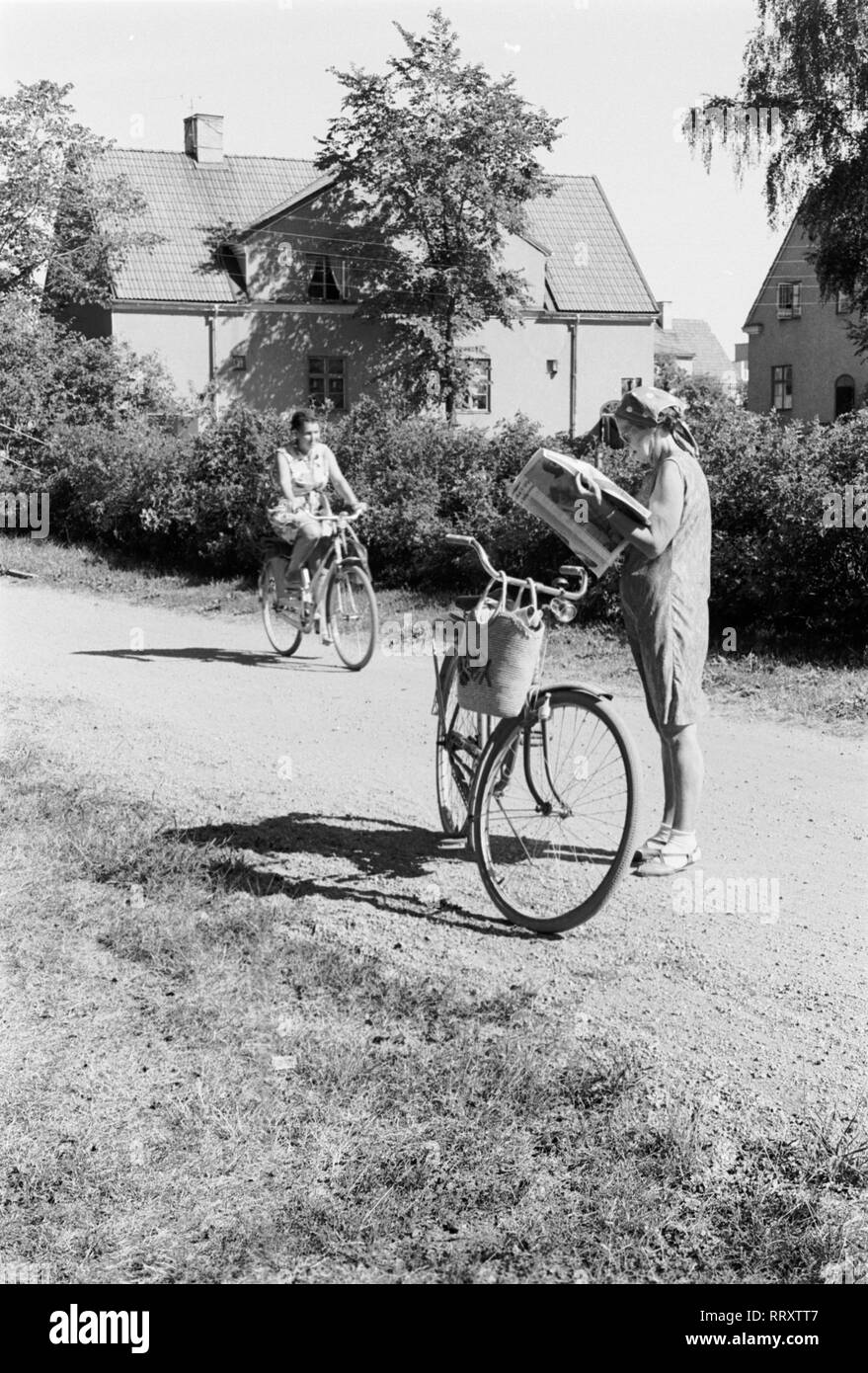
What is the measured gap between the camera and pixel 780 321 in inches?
2347

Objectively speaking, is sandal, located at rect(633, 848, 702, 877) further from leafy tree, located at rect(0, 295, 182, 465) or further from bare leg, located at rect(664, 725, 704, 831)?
leafy tree, located at rect(0, 295, 182, 465)

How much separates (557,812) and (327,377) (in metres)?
45.5

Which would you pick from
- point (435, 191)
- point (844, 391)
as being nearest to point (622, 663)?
point (435, 191)

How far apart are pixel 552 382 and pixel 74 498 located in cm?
3024

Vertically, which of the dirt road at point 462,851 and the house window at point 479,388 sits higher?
the house window at point 479,388

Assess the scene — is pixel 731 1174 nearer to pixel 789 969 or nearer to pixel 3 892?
pixel 789 969

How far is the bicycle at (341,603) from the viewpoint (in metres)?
10.6

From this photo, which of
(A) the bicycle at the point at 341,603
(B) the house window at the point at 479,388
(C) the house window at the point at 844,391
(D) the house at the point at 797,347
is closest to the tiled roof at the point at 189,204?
(B) the house window at the point at 479,388

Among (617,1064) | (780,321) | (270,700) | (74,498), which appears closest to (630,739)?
(617,1064)

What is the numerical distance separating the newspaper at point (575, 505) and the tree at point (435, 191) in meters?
26.3

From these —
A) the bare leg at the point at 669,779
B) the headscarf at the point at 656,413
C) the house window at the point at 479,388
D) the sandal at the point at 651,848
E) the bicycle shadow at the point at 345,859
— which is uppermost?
the house window at the point at 479,388

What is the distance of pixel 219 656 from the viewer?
454 inches

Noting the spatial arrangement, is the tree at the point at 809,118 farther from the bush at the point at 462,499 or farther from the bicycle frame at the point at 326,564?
the bicycle frame at the point at 326,564

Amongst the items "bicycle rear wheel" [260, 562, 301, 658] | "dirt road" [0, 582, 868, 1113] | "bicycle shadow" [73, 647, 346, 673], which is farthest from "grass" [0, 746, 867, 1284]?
"bicycle rear wheel" [260, 562, 301, 658]
